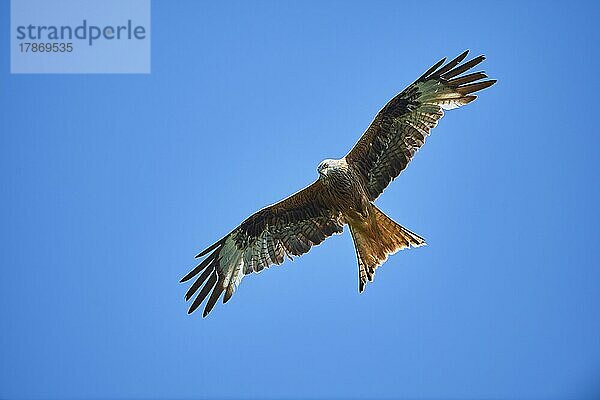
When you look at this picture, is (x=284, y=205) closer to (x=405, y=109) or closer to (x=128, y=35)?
(x=405, y=109)

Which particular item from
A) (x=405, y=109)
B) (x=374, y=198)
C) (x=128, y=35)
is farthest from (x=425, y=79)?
(x=128, y=35)

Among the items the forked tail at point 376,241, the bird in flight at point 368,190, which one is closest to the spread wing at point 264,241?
the bird in flight at point 368,190

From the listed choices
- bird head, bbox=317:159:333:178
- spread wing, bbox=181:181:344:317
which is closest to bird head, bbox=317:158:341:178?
bird head, bbox=317:159:333:178

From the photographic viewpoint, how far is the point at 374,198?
1098 centimetres

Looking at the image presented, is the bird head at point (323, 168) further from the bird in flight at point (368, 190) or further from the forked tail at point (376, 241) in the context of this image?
the forked tail at point (376, 241)

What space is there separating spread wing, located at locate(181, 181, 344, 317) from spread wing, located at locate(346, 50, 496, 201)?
2.24 feet

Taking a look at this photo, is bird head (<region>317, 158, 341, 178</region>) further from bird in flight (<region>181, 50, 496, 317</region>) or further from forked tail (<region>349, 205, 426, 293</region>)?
forked tail (<region>349, 205, 426, 293</region>)

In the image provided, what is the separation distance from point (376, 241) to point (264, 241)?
1.48m

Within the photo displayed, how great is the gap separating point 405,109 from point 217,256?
292cm

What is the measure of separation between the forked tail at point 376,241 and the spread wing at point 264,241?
1.48 feet

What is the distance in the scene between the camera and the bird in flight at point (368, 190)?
10695 mm

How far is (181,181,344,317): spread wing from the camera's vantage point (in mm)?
11227

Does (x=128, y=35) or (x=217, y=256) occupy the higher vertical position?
(x=128, y=35)

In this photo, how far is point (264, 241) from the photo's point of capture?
37.7ft
